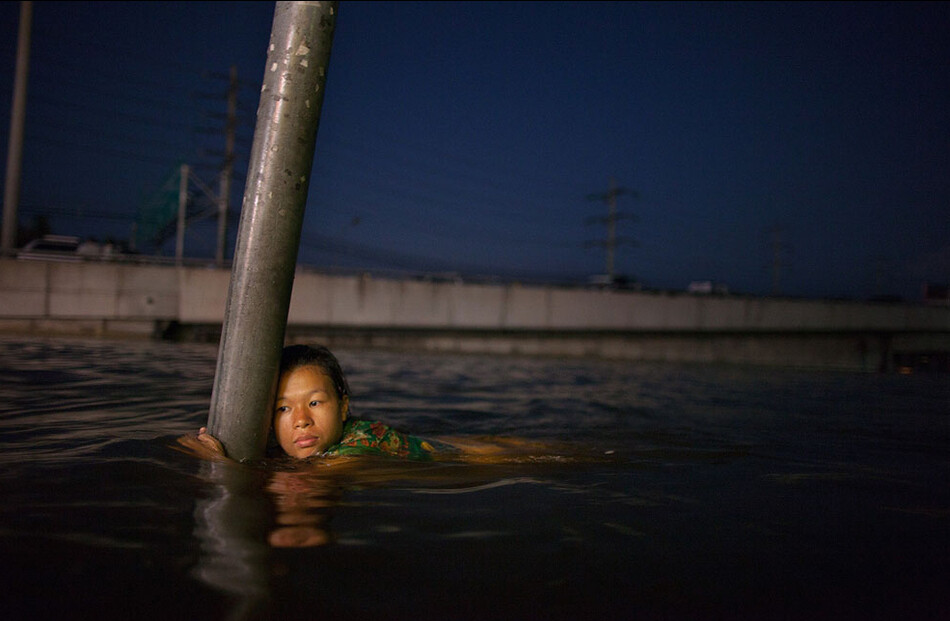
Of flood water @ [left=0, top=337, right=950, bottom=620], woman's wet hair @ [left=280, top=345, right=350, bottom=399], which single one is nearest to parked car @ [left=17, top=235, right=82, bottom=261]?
flood water @ [left=0, top=337, right=950, bottom=620]

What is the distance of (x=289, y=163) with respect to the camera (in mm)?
3127

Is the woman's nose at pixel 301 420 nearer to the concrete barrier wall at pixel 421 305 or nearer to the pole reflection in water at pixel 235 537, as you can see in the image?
the pole reflection in water at pixel 235 537

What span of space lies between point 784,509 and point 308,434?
2.54 metres

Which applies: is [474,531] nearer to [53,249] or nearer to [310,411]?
[310,411]

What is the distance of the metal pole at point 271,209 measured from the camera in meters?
3.11

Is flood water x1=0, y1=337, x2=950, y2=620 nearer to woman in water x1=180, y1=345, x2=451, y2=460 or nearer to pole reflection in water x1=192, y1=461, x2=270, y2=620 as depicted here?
pole reflection in water x1=192, y1=461, x2=270, y2=620

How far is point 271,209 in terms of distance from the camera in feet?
10.2

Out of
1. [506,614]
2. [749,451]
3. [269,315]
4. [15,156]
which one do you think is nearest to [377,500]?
[269,315]

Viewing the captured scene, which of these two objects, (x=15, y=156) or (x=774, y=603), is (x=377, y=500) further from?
(x=15, y=156)

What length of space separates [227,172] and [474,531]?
34.4 meters

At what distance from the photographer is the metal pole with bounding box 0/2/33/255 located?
1864 centimetres

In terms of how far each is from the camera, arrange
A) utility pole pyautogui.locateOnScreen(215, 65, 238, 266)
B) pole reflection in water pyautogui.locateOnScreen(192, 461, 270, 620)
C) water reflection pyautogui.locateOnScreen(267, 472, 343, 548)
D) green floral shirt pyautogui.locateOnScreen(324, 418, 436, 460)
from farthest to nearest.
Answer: utility pole pyautogui.locateOnScreen(215, 65, 238, 266)
green floral shirt pyautogui.locateOnScreen(324, 418, 436, 460)
water reflection pyautogui.locateOnScreen(267, 472, 343, 548)
pole reflection in water pyautogui.locateOnScreen(192, 461, 270, 620)

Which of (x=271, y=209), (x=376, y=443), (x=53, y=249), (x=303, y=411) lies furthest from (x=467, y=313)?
(x=271, y=209)

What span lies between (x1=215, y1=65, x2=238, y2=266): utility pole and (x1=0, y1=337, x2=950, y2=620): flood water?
26.3m
